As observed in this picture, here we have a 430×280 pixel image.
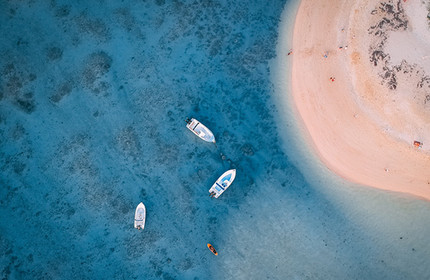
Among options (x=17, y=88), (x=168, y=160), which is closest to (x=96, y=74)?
(x=17, y=88)

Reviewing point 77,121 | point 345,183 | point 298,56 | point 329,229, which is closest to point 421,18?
point 298,56

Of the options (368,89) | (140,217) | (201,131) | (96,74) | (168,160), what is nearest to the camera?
(140,217)

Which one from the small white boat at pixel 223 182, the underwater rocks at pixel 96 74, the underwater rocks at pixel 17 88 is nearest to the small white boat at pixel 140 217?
the small white boat at pixel 223 182

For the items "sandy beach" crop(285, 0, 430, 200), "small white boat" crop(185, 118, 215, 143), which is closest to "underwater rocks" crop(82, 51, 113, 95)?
"small white boat" crop(185, 118, 215, 143)

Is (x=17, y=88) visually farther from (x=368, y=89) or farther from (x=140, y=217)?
(x=368, y=89)

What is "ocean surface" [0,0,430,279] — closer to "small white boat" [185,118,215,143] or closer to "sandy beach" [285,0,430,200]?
"small white boat" [185,118,215,143]

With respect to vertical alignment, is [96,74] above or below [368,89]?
below
